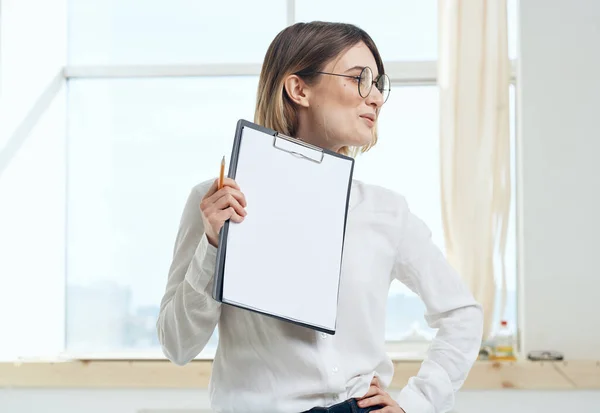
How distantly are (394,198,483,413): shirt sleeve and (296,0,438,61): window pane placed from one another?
192 cm

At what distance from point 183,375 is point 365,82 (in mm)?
1917

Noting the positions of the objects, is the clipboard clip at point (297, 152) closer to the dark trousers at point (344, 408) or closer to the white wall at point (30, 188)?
the dark trousers at point (344, 408)

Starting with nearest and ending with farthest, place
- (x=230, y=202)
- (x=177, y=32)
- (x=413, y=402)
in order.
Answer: (x=230, y=202) → (x=413, y=402) → (x=177, y=32)

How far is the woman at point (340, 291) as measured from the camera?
1.16 meters

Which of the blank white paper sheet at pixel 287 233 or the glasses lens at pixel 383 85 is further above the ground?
the glasses lens at pixel 383 85

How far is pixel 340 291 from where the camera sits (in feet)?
4.17

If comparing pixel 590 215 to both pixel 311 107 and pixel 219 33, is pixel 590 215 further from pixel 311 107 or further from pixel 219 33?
pixel 311 107

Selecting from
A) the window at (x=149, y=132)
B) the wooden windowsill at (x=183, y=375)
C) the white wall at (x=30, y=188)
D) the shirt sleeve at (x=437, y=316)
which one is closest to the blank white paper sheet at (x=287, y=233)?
the shirt sleeve at (x=437, y=316)

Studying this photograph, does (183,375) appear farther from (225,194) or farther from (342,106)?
(225,194)

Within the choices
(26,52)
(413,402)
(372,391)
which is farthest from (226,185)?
(26,52)

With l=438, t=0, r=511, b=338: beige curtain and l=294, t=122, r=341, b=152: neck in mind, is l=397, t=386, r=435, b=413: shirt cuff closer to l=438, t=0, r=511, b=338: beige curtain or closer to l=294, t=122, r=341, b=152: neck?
l=294, t=122, r=341, b=152: neck

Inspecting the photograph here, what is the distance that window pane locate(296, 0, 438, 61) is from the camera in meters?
3.20

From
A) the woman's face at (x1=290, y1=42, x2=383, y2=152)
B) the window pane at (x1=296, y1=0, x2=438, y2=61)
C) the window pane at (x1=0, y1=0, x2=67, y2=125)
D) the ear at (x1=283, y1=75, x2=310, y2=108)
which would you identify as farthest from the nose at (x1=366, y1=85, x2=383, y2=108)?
the window pane at (x1=0, y1=0, x2=67, y2=125)

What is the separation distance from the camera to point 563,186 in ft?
9.58
